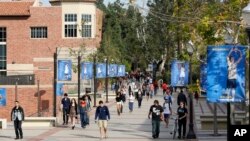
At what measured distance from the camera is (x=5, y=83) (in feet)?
155

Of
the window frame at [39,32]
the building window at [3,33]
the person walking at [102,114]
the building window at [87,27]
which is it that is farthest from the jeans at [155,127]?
the building window at [3,33]

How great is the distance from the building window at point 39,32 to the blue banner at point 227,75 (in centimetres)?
7474

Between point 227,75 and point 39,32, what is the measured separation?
249ft

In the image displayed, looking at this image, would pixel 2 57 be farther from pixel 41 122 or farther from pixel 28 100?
pixel 41 122

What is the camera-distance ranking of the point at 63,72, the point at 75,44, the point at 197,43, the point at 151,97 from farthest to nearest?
the point at 75,44 < the point at 151,97 < the point at 63,72 < the point at 197,43

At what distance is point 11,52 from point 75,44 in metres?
8.07

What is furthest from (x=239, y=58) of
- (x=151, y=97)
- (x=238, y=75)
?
(x=151, y=97)

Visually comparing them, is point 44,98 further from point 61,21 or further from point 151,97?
point 61,21

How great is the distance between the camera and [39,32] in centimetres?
8488

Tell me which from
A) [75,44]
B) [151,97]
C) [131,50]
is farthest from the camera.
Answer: [131,50]

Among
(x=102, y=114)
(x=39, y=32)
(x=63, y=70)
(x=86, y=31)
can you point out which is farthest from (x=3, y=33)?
(x=102, y=114)

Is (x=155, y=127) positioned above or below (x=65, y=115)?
below

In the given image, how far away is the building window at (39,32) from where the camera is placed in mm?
84562

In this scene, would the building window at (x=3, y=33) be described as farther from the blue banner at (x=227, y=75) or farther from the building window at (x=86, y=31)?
the blue banner at (x=227, y=75)
